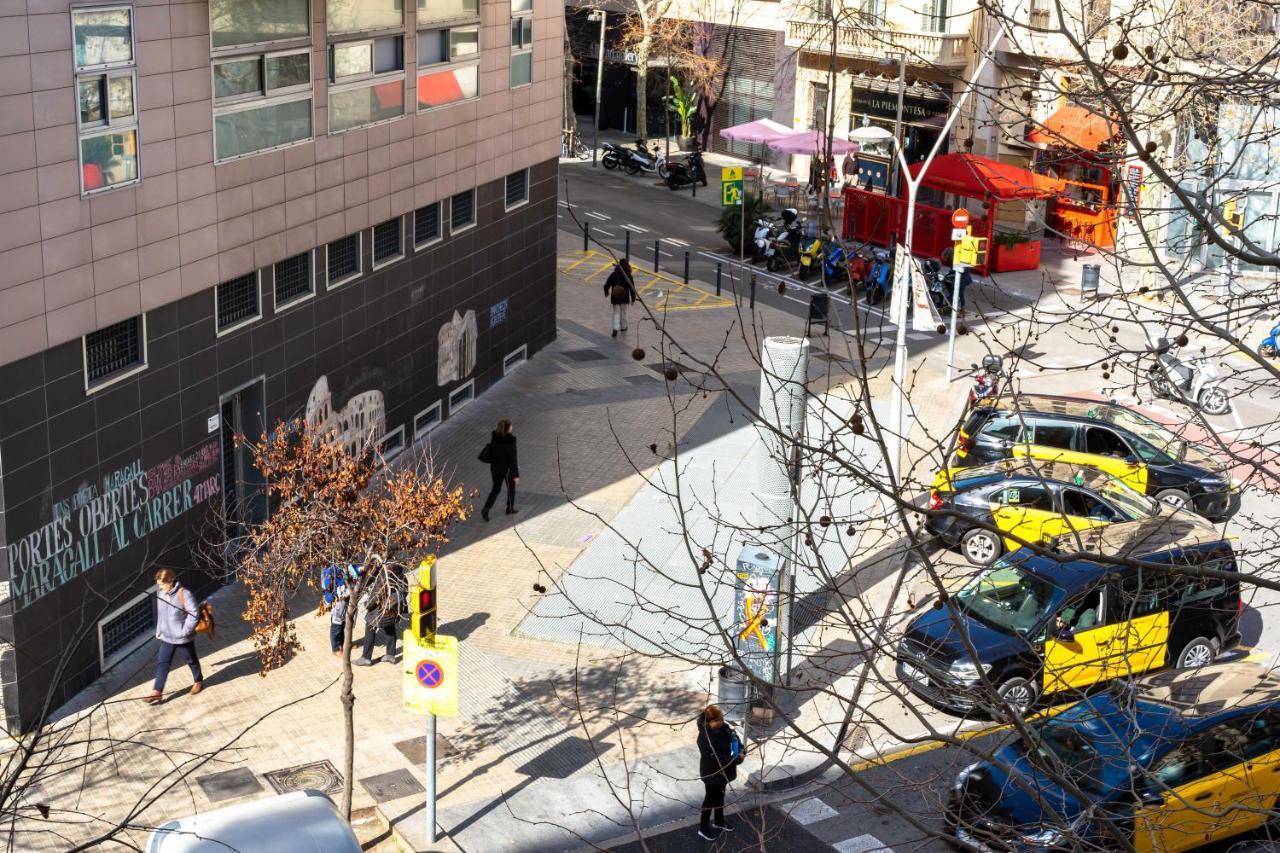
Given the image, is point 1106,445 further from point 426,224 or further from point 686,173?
point 686,173

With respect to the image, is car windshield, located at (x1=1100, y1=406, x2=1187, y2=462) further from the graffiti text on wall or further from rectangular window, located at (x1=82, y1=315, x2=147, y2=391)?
rectangular window, located at (x1=82, y1=315, x2=147, y2=391)

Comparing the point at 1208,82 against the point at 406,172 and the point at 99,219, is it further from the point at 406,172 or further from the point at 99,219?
the point at 406,172

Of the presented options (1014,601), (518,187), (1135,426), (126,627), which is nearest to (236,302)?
(126,627)

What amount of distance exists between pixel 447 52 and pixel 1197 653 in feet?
45.4

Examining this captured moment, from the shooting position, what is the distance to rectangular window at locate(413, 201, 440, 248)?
79.5ft

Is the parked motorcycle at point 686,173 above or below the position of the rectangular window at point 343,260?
below

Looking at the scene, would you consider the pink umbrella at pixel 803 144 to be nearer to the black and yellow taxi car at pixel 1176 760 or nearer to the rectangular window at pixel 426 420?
the rectangular window at pixel 426 420

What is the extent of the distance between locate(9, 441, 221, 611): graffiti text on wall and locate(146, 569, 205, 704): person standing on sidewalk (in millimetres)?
901

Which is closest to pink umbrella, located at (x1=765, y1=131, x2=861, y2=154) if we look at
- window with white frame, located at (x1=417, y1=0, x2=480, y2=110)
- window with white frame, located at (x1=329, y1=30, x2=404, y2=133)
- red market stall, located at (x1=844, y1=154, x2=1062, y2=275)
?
red market stall, located at (x1=844, y1=154, x2=1062, y2=275)

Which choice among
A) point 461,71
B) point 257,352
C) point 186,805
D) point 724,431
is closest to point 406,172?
point 461,71

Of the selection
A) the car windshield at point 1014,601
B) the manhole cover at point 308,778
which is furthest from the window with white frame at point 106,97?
the car windshield at point 1014,601

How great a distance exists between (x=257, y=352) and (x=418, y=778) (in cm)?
640

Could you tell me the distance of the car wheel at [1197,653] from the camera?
1816cm

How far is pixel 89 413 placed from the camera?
1684 centimetres
